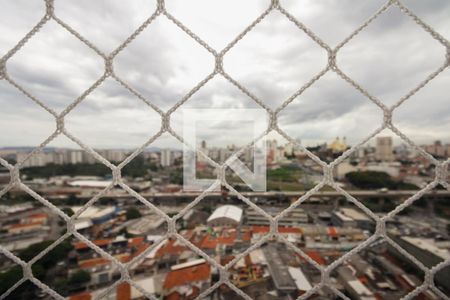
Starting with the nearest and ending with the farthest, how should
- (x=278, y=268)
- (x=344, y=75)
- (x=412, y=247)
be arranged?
1. (x=344, y=75)
2. (x=412, y=247)
3. (x=278, y=268)

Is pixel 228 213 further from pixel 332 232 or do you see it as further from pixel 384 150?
pixel 384 150

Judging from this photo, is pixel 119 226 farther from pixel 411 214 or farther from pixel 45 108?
pixel 411 214

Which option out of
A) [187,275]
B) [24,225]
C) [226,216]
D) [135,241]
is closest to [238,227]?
[226,216]

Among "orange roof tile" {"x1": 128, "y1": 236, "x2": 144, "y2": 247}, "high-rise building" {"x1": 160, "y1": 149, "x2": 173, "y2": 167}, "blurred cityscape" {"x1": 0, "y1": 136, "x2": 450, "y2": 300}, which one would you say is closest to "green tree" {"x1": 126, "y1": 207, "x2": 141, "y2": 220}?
"blurred cityscape" {"x1": 0, "y1": 136, "x2": 450, "y2": 300}

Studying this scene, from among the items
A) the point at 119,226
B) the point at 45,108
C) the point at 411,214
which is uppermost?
the point at 45,108

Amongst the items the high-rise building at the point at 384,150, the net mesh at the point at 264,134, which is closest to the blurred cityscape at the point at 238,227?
the high-rise building at the point at 384,150

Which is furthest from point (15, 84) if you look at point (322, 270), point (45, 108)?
point (322, 270)

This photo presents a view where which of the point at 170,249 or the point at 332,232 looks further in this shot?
the point at 170,249
